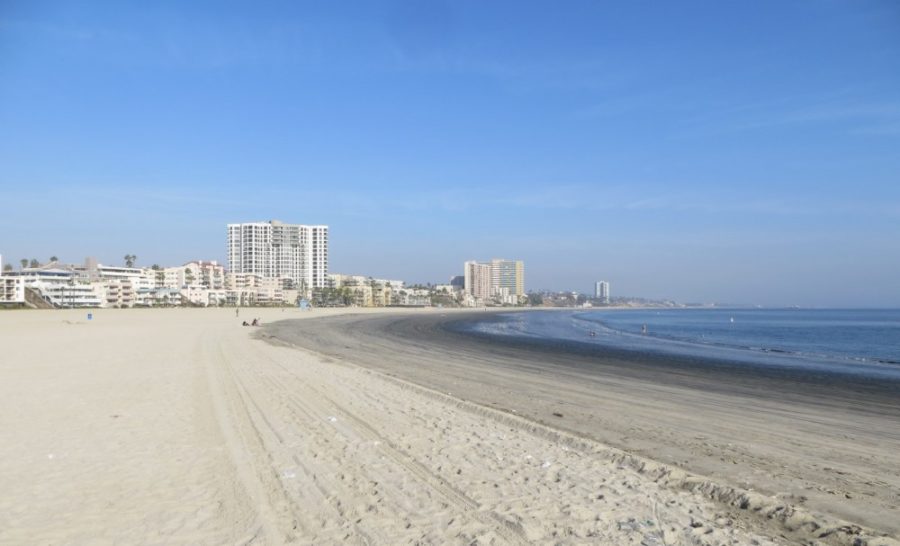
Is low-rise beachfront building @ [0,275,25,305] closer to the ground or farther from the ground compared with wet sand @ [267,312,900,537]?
farther from the ground

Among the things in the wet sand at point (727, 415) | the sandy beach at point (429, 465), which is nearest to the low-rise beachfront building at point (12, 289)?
the wet sand at point (727, 415)

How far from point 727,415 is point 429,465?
286 inches

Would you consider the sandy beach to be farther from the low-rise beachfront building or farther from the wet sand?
the low-rise beachfront building

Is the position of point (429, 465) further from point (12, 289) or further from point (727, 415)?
point (12, 289)

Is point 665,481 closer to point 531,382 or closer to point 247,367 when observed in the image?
point 531,382

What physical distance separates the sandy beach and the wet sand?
0.06 m

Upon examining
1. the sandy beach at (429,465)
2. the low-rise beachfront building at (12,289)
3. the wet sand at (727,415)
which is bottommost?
the wet sand at (727,415)

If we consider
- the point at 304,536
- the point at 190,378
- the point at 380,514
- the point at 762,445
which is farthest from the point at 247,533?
the point at 190,378

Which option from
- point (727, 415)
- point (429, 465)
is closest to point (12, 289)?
point (429, 465)

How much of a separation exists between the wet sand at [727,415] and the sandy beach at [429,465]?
2.4 inches

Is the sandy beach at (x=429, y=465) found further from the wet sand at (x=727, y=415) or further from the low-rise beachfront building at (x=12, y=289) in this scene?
the low-rise beachfront building at (x=12, y=289)

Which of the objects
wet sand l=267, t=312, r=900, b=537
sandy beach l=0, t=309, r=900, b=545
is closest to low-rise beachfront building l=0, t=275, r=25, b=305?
wet sand l=267, t=312, r=900, b=537

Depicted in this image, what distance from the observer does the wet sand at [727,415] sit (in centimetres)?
673

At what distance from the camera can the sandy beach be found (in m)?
5.20
